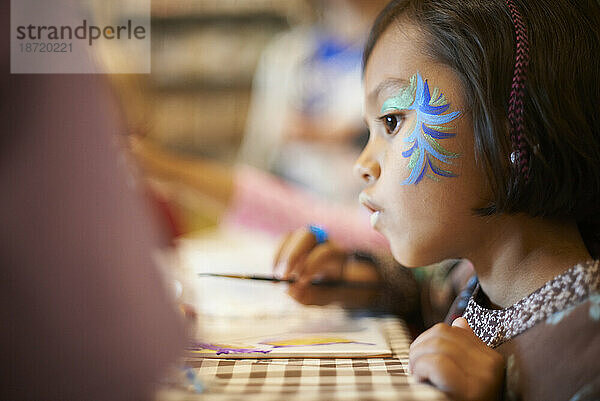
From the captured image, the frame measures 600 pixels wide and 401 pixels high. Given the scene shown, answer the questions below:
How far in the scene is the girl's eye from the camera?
67cm

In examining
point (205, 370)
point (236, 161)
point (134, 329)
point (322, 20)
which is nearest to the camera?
point (134, 329)

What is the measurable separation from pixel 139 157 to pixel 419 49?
612mm

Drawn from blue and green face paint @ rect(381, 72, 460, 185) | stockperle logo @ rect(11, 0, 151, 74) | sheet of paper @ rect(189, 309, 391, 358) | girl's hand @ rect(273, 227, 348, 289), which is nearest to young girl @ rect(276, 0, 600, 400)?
blue and green face paint @ rect(381, 72, 460, 185)

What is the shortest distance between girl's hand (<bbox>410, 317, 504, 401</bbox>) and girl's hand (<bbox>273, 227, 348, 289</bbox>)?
38cm

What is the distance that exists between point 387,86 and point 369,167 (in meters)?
0.10

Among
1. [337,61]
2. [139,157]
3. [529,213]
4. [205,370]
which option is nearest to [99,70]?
[205,370]

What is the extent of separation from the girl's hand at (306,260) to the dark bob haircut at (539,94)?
0.36 m

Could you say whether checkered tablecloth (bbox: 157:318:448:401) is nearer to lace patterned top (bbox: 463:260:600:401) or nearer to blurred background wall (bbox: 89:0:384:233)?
lace patterned top (bbox: 463:260:600:401)

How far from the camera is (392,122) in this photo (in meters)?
0.68

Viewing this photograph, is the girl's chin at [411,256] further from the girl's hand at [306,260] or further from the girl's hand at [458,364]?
the girl's hand at [306,260]

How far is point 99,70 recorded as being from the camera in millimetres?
463

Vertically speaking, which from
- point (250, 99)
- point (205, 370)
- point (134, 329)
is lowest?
point (205, 370)

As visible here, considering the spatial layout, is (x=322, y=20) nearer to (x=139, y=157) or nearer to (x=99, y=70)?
(x=139, y=157)

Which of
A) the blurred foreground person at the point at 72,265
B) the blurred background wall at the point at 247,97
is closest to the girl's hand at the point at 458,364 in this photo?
the blurred foreground person at the point at 72,265
